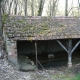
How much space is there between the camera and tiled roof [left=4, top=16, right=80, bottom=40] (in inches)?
432

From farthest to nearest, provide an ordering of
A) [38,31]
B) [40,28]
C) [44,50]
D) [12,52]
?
[44,50] < [40,28] < [38,31] < [12,52]

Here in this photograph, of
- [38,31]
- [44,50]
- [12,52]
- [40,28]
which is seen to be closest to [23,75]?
[12,52]

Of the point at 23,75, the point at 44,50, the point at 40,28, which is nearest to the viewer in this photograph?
the point at 23,75

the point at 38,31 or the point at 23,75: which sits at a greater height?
the point at 38,31

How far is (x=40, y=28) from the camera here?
11.7 m

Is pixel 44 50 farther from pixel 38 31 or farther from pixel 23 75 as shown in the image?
pixel 23 75

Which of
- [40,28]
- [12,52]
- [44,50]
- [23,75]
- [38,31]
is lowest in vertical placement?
[44,50]

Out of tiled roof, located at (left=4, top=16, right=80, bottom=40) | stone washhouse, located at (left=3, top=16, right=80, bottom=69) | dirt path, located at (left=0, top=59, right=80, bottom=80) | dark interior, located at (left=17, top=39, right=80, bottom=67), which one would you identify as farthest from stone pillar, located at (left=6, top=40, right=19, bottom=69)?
dark interior, located at (left=17, top=39, right=80, bottom=67)

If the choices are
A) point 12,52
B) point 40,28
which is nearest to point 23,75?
point 12,52

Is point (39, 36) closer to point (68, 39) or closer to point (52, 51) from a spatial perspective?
point (68, 39)

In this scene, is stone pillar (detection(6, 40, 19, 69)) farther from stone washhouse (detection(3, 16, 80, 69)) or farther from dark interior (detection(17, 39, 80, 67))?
dark interior (detection(17, 39, 80, 67))

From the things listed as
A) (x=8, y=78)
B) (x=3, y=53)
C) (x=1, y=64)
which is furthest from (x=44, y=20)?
(x=8, y=78)

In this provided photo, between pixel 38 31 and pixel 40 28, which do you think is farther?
pixel 40 28

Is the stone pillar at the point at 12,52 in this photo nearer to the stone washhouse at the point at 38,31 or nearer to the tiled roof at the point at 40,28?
the stone washhouse at the point at 38,31
